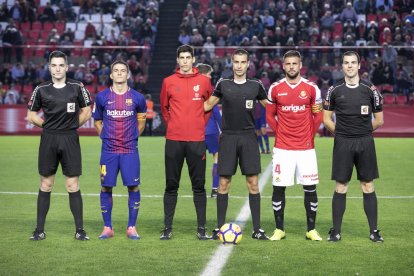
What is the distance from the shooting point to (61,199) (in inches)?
500

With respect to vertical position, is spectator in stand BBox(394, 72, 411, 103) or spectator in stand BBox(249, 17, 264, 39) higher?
spectator in stand BBox(249, 17, 264, 39)

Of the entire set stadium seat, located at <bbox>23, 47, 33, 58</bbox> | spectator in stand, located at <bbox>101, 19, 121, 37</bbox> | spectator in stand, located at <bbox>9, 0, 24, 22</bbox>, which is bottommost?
stadium seat, located at <bbox>23, 47, 33, 58</bbox>

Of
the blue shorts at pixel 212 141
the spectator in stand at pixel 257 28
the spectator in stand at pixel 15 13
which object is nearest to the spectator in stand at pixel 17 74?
the spectator in stand at pixel 15 13

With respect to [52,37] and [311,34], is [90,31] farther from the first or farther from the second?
[311,34]

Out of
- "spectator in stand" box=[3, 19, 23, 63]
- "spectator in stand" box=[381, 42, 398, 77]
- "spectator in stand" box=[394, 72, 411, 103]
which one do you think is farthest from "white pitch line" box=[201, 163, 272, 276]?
"spectator in stand" box=[3, 19, 23, 63]

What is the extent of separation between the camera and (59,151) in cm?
916

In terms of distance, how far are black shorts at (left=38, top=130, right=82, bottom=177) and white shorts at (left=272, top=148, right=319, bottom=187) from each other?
228cm

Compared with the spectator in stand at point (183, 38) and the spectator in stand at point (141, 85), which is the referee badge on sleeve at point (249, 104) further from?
the spectator in stand at point (183, 38)

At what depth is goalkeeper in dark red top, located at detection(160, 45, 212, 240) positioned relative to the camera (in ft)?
30.5

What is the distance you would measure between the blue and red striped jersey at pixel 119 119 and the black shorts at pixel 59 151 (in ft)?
1.28

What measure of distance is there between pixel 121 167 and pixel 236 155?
1.32 meters

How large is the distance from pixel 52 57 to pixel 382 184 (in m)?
7.76

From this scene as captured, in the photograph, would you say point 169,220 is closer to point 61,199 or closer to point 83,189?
point 61,199

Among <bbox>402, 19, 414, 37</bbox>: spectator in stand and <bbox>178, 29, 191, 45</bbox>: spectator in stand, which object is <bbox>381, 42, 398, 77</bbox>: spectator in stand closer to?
<bbox>402, 19, 414, 37</bbox>: spectator in stand
